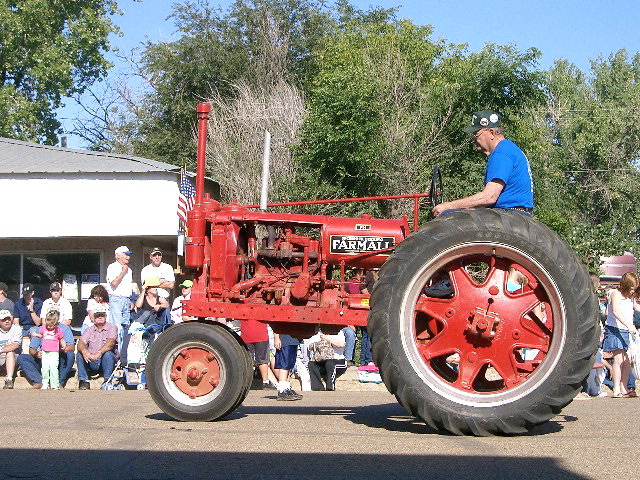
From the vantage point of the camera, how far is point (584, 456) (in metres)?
5.88

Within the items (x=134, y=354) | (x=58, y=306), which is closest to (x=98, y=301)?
(x=58, y=306)

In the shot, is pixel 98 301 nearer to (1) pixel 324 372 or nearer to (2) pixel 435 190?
(1) pixel 324 372

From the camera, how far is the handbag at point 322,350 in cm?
1449

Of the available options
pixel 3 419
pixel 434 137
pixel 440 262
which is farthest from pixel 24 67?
pixel 440 262

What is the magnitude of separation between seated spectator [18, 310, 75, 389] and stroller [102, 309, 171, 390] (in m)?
0.85

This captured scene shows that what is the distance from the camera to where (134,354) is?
15.1 metres

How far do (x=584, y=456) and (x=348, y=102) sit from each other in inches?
1145

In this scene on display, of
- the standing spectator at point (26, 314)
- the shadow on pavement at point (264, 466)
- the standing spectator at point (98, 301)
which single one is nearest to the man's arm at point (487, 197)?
the shadow on pavement at point (264, 466)

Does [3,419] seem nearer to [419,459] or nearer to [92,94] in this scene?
[419,459]

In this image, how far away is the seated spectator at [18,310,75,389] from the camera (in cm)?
1569

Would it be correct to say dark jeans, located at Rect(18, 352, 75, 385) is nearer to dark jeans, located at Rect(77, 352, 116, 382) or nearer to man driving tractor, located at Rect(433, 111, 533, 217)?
dark jeans, located at Rect(77, 352, 116, 382)

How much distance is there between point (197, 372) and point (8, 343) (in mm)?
9231

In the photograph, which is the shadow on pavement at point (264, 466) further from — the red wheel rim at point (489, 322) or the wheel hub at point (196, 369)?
the wheel hub at point (196, 369)

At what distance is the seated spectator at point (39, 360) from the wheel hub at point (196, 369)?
27.7 ft
